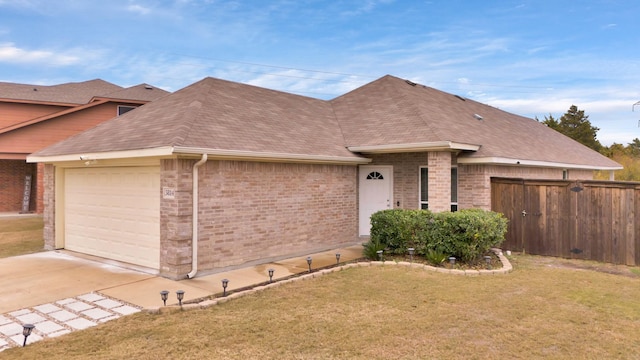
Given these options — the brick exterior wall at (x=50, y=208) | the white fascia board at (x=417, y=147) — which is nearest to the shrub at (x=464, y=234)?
the white fascia board at (x=417, y=147)

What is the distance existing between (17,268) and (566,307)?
1089cm

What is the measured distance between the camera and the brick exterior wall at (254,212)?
7945mm

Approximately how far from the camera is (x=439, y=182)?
10.2m

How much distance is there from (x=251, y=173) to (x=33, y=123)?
17.8 meters

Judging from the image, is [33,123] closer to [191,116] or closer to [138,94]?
[138,94]

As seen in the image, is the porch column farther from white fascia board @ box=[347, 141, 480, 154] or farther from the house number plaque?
the house number plaque

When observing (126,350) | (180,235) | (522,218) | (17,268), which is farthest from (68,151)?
(522,218)

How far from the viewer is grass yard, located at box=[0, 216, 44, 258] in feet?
37.0

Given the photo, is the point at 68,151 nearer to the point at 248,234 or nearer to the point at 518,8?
the point at 248,234

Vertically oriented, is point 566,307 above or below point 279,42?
below

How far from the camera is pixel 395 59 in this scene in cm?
2461

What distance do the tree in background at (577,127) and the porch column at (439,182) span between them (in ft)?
132

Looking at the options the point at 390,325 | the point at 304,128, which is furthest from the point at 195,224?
the point at 304,128

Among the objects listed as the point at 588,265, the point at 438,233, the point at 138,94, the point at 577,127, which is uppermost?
the point at 577,127
